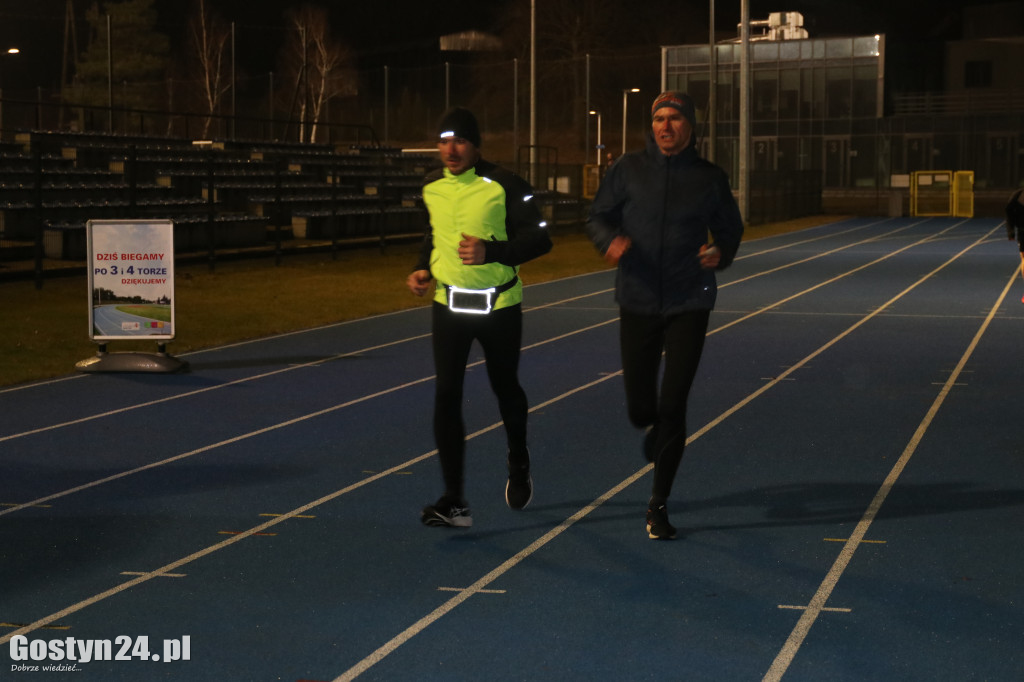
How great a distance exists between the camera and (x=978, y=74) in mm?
79938

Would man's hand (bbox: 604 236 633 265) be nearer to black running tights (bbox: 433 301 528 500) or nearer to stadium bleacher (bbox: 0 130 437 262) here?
black running tights (bbox: 433 301 528 500)

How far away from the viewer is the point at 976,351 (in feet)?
47.6

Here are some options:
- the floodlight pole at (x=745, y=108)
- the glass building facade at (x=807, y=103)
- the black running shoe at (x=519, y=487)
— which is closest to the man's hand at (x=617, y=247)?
the black running shoe at (x=519, y=487)

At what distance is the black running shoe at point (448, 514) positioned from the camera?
7.11 metres

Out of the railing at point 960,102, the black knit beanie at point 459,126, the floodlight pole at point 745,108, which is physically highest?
the railing at point 960,102

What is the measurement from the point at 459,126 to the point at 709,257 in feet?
4.41

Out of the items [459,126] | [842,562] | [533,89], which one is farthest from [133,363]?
[533,89]

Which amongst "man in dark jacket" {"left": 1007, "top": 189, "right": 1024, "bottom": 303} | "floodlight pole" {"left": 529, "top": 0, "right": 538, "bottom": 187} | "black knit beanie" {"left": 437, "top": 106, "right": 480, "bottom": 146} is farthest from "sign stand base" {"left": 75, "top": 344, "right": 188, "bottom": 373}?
"floodlight pole" {"left": 529, "top": 0, "right": 538, "bottom": 187}

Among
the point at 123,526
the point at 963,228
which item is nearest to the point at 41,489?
the point at 123,526

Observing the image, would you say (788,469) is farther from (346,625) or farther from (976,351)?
(976,351)

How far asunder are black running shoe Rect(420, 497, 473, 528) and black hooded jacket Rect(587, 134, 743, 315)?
1299mm

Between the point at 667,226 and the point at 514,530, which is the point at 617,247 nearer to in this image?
the point at 667,226

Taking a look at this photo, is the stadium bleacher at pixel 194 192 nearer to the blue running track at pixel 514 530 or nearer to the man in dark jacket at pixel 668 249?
the blue running track at pixel 514 530

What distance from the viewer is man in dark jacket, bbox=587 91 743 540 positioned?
6852 mm
